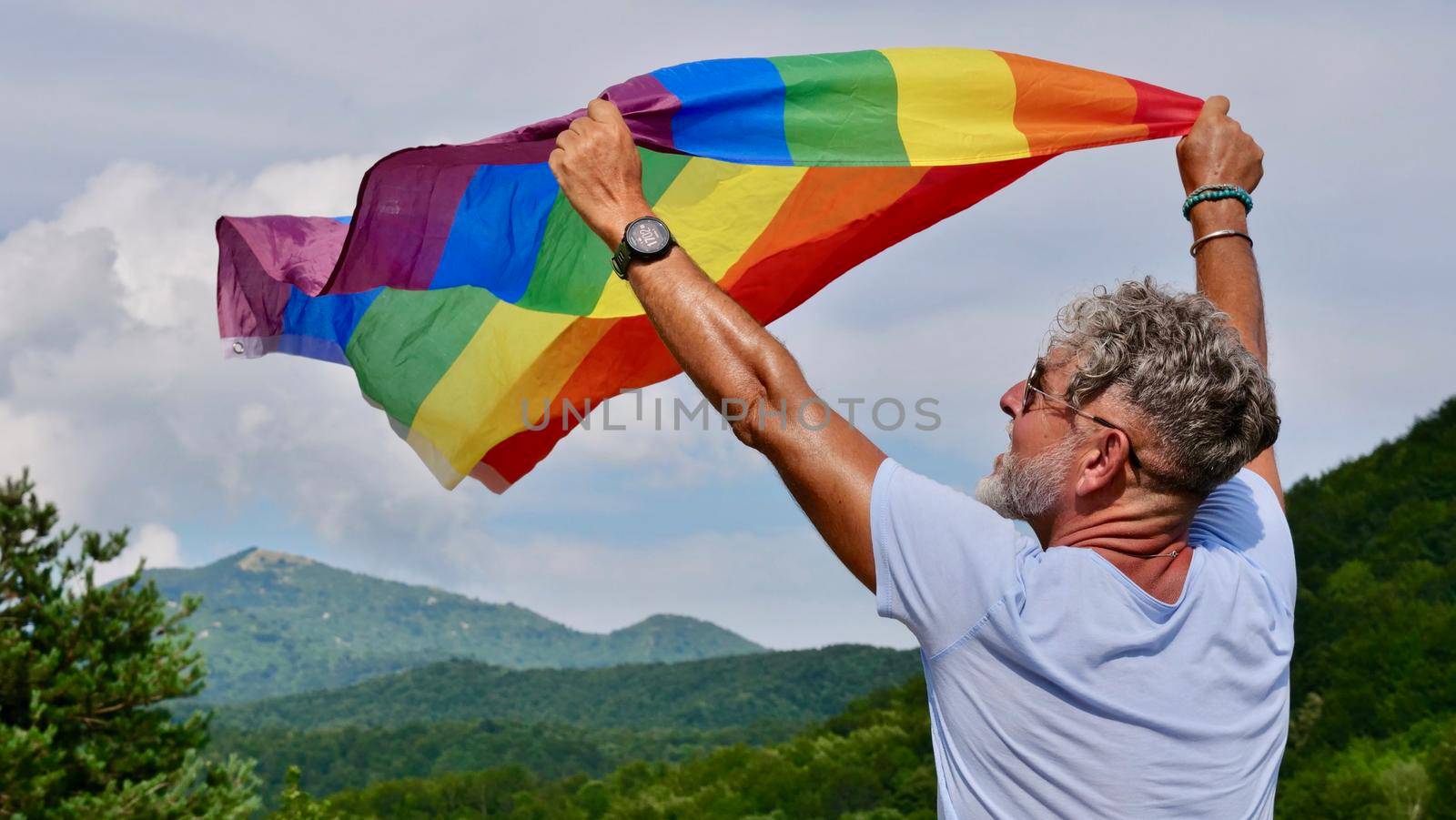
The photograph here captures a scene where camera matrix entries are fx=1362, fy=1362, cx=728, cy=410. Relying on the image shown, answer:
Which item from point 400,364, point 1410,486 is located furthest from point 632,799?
point 400,364

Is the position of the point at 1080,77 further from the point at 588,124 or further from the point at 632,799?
the point at 632,799

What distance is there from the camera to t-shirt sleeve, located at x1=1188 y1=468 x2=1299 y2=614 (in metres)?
2.51

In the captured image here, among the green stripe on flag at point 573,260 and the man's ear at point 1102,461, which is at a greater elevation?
the green stripe on flag at point 573,260

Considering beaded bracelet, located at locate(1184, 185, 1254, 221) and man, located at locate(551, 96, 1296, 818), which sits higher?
beaded bracelet, located at locate(1184, 185, 1254, 221)

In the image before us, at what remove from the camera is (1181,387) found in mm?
2205

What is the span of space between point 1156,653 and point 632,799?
7797 centimetres

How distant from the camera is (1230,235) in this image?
10.5 ft

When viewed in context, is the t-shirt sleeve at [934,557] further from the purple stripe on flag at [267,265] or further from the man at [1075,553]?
the purple stripe on flag at [267,265]

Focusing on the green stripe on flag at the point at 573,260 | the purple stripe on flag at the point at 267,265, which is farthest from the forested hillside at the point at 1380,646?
the purple stripe on flag at the point at 267,265

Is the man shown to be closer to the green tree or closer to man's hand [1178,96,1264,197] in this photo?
man's hand [1178,96,1264,197]

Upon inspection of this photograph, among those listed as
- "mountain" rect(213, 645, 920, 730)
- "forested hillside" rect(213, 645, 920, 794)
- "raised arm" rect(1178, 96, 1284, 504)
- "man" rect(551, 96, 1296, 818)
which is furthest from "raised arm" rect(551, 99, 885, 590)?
"mountain" rect(213, 645, 920, 730)

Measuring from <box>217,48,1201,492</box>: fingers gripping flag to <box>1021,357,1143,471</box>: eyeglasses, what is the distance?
6.82ft

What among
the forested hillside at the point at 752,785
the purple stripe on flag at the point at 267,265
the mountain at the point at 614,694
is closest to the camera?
the purple stripe on flag at the point at 267,265

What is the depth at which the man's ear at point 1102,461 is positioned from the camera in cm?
222
